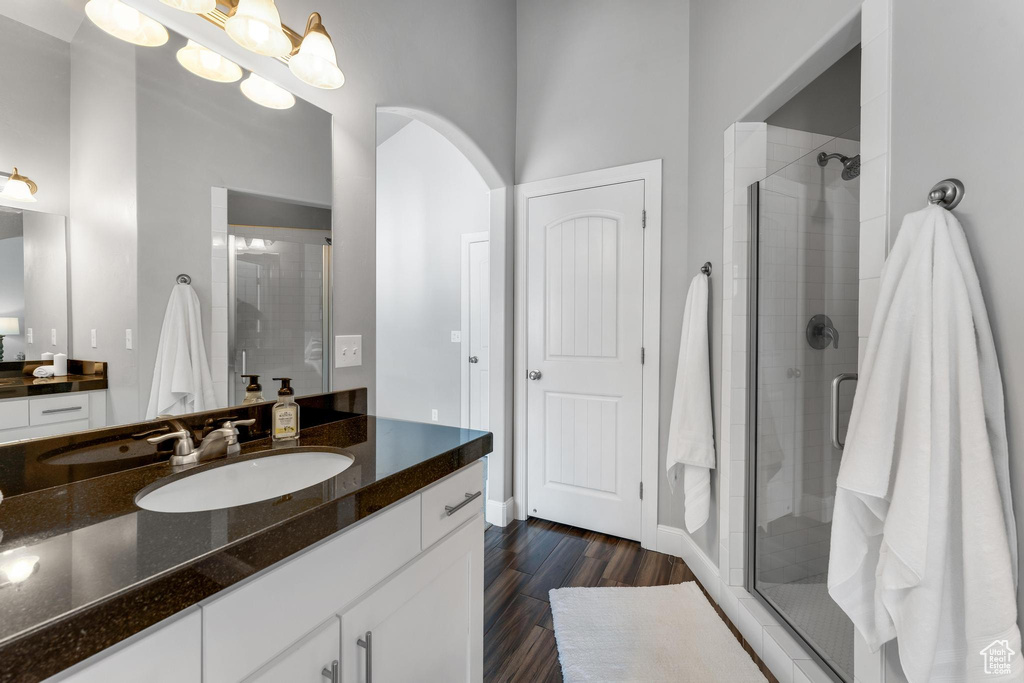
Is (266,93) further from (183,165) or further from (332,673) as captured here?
(332,673)

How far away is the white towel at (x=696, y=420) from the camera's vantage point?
80.4 inches

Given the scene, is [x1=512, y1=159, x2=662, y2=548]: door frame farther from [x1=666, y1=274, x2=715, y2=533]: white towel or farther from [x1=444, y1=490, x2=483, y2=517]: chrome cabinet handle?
[x1=444, y1=490, x2=483, y2=517]: chrome cabinet handle

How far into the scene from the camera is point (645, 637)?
1.76 m

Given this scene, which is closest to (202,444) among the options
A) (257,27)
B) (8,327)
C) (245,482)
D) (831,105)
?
(245,482)

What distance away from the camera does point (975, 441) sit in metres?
0.82

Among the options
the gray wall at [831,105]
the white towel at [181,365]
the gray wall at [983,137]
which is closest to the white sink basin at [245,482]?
the white towel at [181,365]

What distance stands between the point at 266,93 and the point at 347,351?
86 cm

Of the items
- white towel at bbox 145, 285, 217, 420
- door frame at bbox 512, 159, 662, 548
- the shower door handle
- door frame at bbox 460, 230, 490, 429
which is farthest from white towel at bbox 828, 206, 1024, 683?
door frame at bbox 460, 230, 490, 429

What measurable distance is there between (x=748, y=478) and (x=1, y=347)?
2.34 m

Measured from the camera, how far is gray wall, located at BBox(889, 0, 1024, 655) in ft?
2.66

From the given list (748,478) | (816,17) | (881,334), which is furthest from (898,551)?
(816,17)

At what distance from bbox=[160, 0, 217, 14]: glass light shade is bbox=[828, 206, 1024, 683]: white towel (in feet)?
5.64

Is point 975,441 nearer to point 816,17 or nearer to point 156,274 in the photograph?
point 816,17

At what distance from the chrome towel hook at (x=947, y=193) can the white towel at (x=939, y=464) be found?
4 cm
